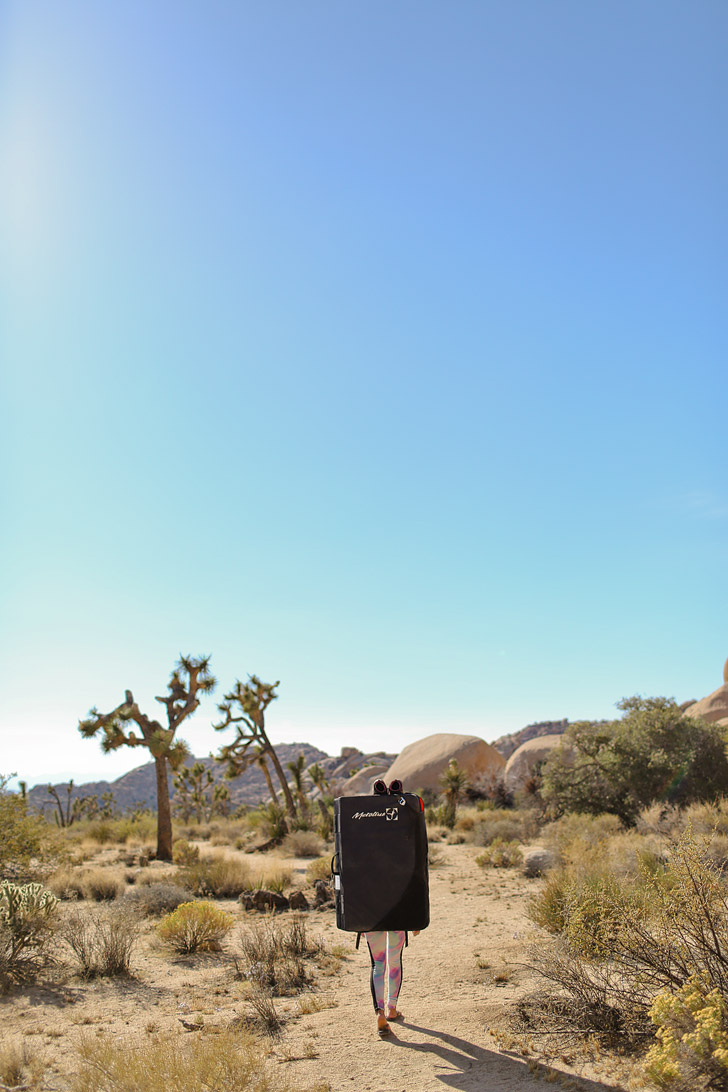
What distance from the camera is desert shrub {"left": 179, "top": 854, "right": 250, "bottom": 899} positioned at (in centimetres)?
1408

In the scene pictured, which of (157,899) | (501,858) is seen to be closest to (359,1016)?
(157,899)

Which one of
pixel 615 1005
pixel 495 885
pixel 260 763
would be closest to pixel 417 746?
pixel 260 763

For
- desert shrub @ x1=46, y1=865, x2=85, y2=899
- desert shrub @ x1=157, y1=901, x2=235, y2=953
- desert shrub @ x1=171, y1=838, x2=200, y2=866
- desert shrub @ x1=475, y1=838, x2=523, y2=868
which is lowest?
desert shrub @ x1=171, y1=838, x2=200, y2=866

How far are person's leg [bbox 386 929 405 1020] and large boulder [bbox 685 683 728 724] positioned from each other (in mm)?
38150

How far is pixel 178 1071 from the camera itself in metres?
4.45

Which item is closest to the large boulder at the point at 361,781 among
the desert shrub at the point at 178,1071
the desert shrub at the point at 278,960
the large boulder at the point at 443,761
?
the large boulder at the point at 443,761

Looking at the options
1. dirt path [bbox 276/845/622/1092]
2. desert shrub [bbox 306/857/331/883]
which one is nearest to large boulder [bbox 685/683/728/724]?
desert shrub [bbox 306/857/331/883]

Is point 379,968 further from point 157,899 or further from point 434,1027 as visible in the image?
point 157,899

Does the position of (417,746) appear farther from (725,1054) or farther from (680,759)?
(725,1054)

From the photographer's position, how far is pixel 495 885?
1434 cm

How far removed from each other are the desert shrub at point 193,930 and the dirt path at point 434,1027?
5.75 ft

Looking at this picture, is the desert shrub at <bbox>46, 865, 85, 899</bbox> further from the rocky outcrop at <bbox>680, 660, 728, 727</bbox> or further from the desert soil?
the rocky outcrop at <bbox>680, 660, 728, 727</bbox>

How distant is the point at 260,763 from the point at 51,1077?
2461 cm

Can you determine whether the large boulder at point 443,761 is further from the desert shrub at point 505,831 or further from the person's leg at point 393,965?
the person's leg at point 393,965
